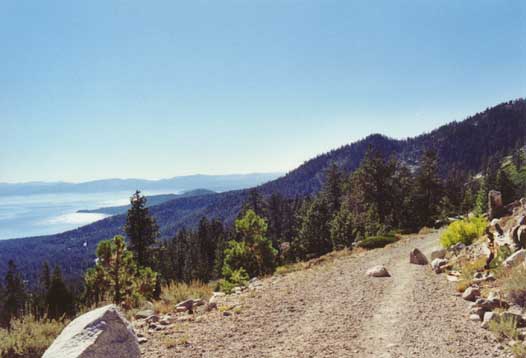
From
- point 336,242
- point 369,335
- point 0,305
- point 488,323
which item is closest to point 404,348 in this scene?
point 369,335

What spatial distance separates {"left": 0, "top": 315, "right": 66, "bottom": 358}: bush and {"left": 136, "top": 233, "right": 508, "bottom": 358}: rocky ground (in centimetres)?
180

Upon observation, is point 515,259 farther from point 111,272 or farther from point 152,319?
point 111,272

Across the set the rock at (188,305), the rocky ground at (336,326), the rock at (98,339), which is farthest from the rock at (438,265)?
the rock at (98,339)

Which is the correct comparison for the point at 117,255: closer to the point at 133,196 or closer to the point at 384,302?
the point at 133,196

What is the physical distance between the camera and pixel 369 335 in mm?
6910

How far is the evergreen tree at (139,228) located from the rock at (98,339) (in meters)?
30.1

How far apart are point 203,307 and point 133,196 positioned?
1089 inches

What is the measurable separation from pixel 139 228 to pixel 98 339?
30.9 m

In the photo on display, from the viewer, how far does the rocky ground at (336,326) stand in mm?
6277

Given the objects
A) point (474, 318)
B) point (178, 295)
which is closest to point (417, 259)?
point (474, 318)

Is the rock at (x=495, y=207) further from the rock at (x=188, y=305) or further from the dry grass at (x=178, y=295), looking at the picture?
the rock at (x=188, y=305)

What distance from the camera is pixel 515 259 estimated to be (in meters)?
9.79

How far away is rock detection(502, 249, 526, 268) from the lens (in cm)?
965

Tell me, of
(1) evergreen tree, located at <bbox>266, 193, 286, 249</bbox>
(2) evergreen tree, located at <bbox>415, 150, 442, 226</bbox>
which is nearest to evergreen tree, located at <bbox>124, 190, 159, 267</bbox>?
(2) evergreen tree, located at <bbox>415, 150, 442, 226</bbox>
